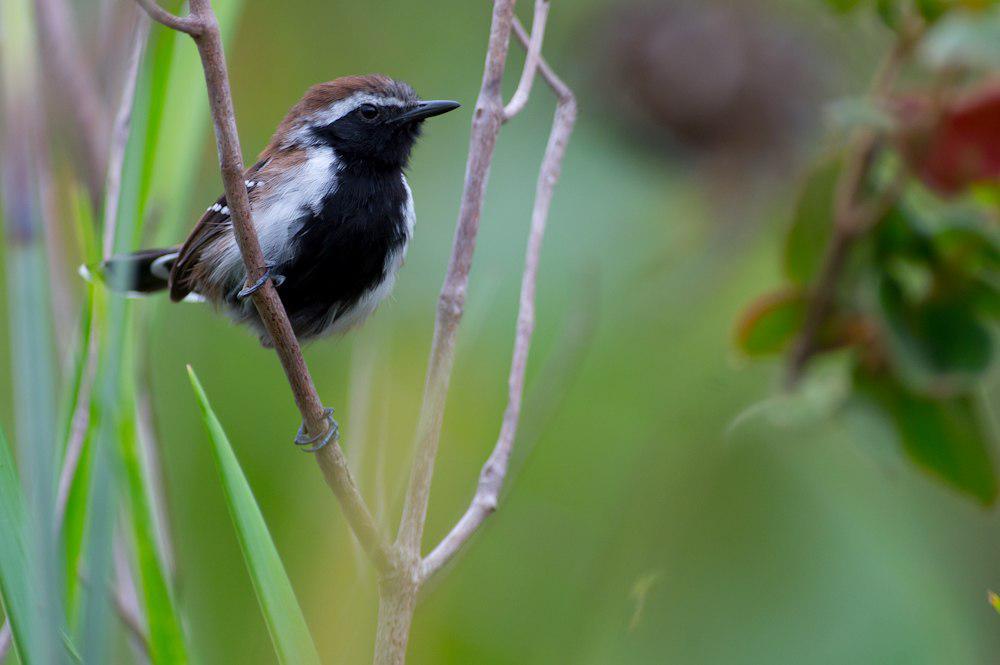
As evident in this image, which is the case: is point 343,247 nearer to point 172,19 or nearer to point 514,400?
point 514,400

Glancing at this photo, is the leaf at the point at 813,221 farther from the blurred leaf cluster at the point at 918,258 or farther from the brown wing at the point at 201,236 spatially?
the brown wing at the point at 201,236

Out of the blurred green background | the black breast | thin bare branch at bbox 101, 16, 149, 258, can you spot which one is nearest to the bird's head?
the black breast

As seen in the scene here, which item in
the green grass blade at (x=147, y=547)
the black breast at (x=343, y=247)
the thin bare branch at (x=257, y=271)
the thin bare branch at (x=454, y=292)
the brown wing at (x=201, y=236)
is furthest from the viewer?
the brown wing at (x=201, y=236)

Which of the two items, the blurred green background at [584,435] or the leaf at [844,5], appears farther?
the blurred green background at [584,435]

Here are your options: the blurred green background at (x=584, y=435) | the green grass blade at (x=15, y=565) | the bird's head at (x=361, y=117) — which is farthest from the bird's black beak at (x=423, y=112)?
the green grass blade at (x=15, y=565)

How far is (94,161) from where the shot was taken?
6.55 feet

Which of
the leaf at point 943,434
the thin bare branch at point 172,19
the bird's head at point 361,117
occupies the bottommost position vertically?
the leaf at point 943,434

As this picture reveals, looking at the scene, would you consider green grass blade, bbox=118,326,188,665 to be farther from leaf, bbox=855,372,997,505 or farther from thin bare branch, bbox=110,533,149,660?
leaf, bbox=855,372,997,505

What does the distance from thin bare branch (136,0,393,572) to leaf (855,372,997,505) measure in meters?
0.81

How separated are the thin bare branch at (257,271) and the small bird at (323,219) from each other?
0.52 meters

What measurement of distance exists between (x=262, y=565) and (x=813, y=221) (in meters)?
0.99

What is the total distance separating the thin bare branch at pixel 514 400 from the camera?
1.45 metres

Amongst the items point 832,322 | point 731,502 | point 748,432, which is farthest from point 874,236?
point 731,502

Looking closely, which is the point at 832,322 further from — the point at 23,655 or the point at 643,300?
the point at 23,655
